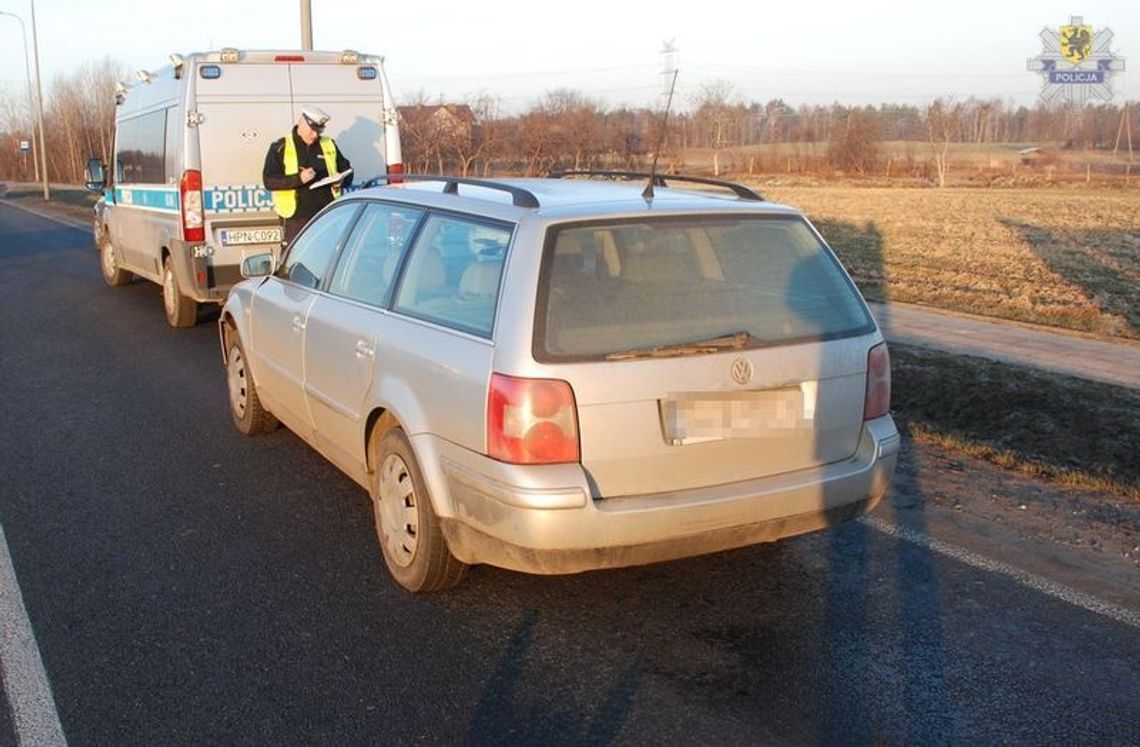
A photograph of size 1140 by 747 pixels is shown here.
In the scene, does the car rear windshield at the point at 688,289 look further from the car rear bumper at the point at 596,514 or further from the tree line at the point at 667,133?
the tree line at the point at 667,133

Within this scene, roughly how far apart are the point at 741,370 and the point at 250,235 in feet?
24.7

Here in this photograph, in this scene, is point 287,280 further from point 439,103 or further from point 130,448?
point 439,103

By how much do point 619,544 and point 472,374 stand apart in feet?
2.62

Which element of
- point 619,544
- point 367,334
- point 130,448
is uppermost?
point 367,334

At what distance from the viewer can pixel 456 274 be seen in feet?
14.4

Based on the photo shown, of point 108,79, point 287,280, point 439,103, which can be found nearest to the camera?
point 287,280

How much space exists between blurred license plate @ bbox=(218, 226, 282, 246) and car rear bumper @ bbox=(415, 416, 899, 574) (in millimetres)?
6822

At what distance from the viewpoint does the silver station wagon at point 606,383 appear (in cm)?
379

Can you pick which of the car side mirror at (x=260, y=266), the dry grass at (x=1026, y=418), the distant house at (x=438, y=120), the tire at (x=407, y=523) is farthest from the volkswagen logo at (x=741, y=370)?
the distant house at (x=438, y=120)

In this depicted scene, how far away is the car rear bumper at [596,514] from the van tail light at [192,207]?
6734 mm

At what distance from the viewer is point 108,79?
244 ft

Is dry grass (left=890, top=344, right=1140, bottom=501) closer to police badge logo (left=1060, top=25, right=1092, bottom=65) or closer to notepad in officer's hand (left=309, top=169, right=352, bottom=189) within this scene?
notepad in officer's hand (left=309, top=169, right=352, bottom=189)

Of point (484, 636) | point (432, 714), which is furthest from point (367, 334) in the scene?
point (432, 714)

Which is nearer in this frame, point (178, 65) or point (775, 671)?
point (775, 671)
